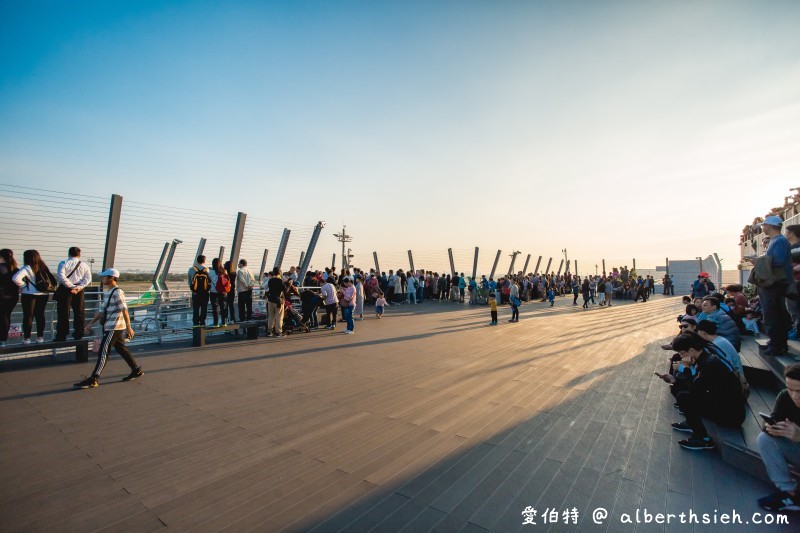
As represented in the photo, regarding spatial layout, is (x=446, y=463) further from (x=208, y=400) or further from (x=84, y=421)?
(x=84, y=421)

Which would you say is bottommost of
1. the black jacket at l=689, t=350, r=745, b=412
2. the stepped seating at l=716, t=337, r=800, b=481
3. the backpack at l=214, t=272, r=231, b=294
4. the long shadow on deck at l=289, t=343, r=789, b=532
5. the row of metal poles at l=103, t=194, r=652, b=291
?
the long shadow on deck at l=289, t=343, r=789, b=532

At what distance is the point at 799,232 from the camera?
13.8 feet

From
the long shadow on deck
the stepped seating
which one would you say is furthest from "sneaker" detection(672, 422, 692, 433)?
the stepped seating

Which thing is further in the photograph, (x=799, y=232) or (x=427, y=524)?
(x=799, y=232)

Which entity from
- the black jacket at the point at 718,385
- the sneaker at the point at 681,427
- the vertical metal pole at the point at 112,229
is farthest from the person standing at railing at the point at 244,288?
the black jacket at the point at 718,385

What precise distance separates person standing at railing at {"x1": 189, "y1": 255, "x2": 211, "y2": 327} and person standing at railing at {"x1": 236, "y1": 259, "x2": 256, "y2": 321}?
0.79 m

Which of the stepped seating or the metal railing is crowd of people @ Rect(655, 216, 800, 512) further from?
the metal railing

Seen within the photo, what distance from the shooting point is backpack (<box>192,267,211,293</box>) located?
25.9ft

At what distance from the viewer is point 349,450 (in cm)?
304

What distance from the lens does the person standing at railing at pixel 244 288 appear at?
880cm

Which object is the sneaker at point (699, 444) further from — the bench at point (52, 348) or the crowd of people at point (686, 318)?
the bench at point (52, 348)

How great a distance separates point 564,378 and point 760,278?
8.74 feet

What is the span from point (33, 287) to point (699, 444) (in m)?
9.56

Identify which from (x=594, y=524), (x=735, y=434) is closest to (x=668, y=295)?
(x=735, y=434)
